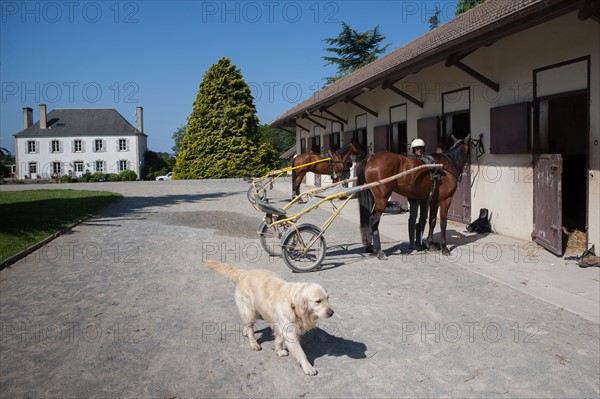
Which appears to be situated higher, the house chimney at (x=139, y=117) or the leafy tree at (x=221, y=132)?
the house chimney at (x=139, y=117)

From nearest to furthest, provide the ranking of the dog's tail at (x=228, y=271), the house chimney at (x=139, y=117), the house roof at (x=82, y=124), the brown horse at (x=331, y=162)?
the dog's tail at (x=228, y=271) < the brown horse at (x=331, y=162) < the house roof at (x=82, y=124) < the house chimney at (x=139, y=117)

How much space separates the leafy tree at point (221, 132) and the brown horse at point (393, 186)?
1247 inches

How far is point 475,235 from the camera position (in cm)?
952

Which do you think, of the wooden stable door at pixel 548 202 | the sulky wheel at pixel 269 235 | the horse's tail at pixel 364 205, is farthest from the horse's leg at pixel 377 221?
the wooden stable door at pixel 548 202

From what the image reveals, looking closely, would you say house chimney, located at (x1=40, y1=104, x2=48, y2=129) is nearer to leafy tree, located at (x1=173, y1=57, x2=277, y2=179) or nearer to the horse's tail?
leafy tree, located at (x1=173, y1=57, x2=277, y2=179)

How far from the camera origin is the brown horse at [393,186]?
758cm

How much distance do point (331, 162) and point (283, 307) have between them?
10.6 m

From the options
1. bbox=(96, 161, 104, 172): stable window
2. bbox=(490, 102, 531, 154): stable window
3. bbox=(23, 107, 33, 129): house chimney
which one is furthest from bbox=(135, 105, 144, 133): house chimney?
bbox=(490, 102, 531, 154): stable window

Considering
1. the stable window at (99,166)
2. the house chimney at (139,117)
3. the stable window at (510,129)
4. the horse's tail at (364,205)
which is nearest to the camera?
the horse's tail at (364,205)

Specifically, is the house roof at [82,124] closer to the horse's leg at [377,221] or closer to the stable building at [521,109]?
the stable building at [521,109]

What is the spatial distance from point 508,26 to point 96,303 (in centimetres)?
683

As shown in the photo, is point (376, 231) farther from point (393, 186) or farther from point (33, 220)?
point (33, 220)

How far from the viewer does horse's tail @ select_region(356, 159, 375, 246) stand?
25.5ft

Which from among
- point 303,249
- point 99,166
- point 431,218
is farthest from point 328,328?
point 99,166
